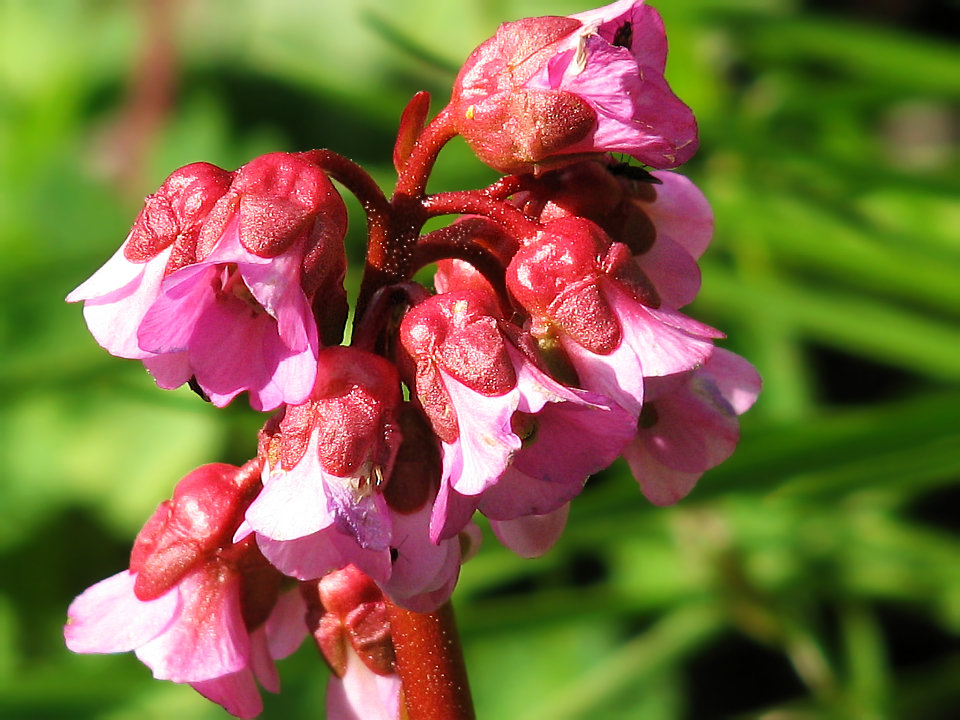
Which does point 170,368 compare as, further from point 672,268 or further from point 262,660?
point 672,268

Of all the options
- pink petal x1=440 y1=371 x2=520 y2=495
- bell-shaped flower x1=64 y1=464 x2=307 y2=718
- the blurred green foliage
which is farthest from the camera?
the blurred green foliage

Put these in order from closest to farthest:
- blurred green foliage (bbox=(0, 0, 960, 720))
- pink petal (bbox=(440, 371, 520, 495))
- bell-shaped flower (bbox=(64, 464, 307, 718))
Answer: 1. pink petal (bbox=(440, 371, 520, 495))
2. bell-shaped flower (bbox=(64, 464, 307, 718))
3. blurred green foliage (bbox=(0, 0, 960, 720))

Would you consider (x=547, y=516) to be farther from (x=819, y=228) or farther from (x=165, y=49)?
(x=165, y=49)

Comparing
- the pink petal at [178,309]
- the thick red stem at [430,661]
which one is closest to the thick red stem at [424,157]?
the pink petal at [178,309]

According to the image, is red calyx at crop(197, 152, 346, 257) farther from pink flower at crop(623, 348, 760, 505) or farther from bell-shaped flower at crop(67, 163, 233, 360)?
pink flower at crop(623, 348, 760, 505)

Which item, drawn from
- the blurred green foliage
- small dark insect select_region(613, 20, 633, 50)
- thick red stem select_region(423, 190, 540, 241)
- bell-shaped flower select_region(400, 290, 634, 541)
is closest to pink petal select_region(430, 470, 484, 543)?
bell-shaped flower select_region(400, 290, 634, 541)
